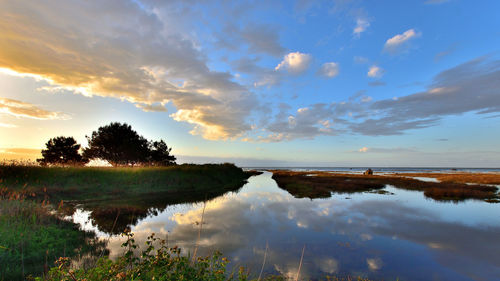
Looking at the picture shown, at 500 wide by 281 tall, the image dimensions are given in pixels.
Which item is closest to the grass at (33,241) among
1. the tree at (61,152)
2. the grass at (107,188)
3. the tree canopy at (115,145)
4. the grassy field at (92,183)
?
the grass at (107,188)

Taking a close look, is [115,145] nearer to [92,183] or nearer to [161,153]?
[161,153]

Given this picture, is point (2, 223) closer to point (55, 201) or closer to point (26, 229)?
point (26, 229)

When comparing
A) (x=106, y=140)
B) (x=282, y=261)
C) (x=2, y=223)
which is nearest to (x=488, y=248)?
(x=282, y=261)

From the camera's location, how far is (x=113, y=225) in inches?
509

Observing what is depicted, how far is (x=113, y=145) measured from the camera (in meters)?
57.2

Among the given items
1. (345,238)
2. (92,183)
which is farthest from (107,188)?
(345,238)

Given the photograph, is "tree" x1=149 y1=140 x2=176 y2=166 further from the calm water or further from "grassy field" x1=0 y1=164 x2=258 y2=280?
the calm water

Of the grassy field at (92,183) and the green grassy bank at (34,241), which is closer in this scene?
the green grassy bank at (34,241)

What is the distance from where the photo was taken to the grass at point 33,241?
7.12 meters

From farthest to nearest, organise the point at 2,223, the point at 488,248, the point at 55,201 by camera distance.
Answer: the point at 55,201, the point at 488,248, the point at 2,223

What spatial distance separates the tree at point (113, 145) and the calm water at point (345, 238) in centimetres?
4829

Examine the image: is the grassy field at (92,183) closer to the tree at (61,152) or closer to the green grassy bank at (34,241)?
the green grassy bank at (34,241)

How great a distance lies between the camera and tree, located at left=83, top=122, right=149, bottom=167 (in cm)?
5666

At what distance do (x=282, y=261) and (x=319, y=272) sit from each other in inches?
60.6
